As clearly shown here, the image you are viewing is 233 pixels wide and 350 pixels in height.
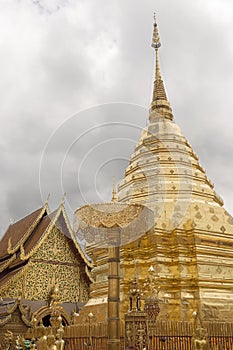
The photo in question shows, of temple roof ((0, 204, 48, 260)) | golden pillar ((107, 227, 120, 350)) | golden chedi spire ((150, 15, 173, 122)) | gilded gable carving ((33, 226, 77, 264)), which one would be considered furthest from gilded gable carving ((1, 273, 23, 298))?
golden pillar ((107, 227, 120, 350))

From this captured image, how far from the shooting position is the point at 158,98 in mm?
14672

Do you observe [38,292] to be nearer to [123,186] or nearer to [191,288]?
[123,186]

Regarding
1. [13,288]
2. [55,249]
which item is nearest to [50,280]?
[55,249]

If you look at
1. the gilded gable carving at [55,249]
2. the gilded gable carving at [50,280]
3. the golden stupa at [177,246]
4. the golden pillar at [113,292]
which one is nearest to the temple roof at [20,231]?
the gilded gable carving at [55,249]

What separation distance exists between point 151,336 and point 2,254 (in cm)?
932

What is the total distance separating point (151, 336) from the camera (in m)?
7.77

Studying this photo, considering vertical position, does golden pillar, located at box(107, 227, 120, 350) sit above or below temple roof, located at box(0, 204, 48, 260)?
below

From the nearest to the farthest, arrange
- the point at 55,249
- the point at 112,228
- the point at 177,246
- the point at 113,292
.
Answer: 1. the point at 113,292
2. the point at 112,228
3. the point at 177,246
4. the point at 55,249

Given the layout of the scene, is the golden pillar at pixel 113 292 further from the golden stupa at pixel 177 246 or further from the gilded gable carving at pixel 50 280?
the gilded gable carving at pixel 50 280

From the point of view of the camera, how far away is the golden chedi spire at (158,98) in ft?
47.2

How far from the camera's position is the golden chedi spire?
1438cm

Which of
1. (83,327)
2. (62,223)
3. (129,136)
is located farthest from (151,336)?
(62,223)

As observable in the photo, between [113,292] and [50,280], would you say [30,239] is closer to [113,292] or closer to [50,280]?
[50,280]

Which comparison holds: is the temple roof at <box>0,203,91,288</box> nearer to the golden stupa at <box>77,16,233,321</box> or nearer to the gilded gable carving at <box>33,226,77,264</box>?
the gilded gable carving at <box>33,226,77,264</box>
